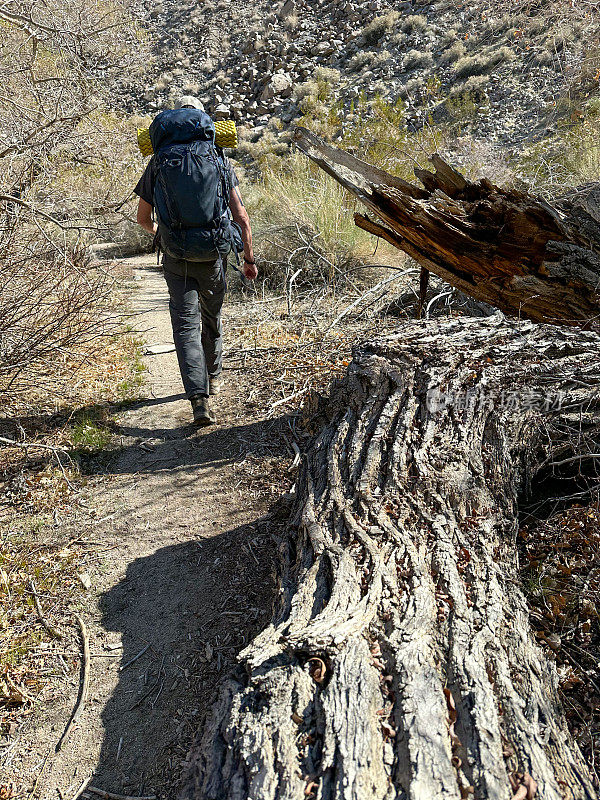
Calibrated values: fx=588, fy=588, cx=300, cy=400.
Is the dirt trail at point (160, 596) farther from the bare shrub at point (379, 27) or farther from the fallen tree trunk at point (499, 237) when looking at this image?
the bare shrub at point (379, 27)

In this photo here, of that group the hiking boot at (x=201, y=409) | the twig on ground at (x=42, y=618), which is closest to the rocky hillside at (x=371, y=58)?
the hiking boot at (x=201, y=409)

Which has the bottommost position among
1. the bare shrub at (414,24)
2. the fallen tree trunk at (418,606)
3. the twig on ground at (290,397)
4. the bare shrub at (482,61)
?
the twig on ground at (290,397)

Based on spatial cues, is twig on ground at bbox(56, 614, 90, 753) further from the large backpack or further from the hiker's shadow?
the large backpack

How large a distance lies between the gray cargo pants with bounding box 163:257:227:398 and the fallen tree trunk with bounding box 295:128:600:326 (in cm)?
110

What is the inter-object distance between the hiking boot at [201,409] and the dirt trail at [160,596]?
10cm

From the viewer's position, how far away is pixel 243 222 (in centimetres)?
398

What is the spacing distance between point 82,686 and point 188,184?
269cm

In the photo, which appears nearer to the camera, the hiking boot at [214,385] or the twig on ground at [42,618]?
the twig on ground at [42,618]

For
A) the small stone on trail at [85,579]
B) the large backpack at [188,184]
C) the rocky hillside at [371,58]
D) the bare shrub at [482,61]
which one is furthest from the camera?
the bare shrub at [482,61]

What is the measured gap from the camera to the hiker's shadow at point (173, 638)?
210 cm

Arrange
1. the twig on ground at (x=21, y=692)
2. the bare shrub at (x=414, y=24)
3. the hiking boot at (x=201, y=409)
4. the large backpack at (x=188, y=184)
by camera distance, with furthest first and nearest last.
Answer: the bare shrub at (x=414, y=24) → the hiking boot at (x=201, y=409) → the large backpack at (x=188, y=184) → the twig on ground at (x=21, y=692)

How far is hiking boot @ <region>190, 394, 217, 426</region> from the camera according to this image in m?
4.04

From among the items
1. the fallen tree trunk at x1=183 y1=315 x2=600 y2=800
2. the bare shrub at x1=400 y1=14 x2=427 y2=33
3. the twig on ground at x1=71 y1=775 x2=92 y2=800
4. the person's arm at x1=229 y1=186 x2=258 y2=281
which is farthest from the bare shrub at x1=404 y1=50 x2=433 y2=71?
the twig on ground at x1=71 y1=775 x2=92 y2=800

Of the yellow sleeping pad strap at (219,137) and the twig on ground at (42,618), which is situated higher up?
the yellow sleeping pad strap at (219,137)
